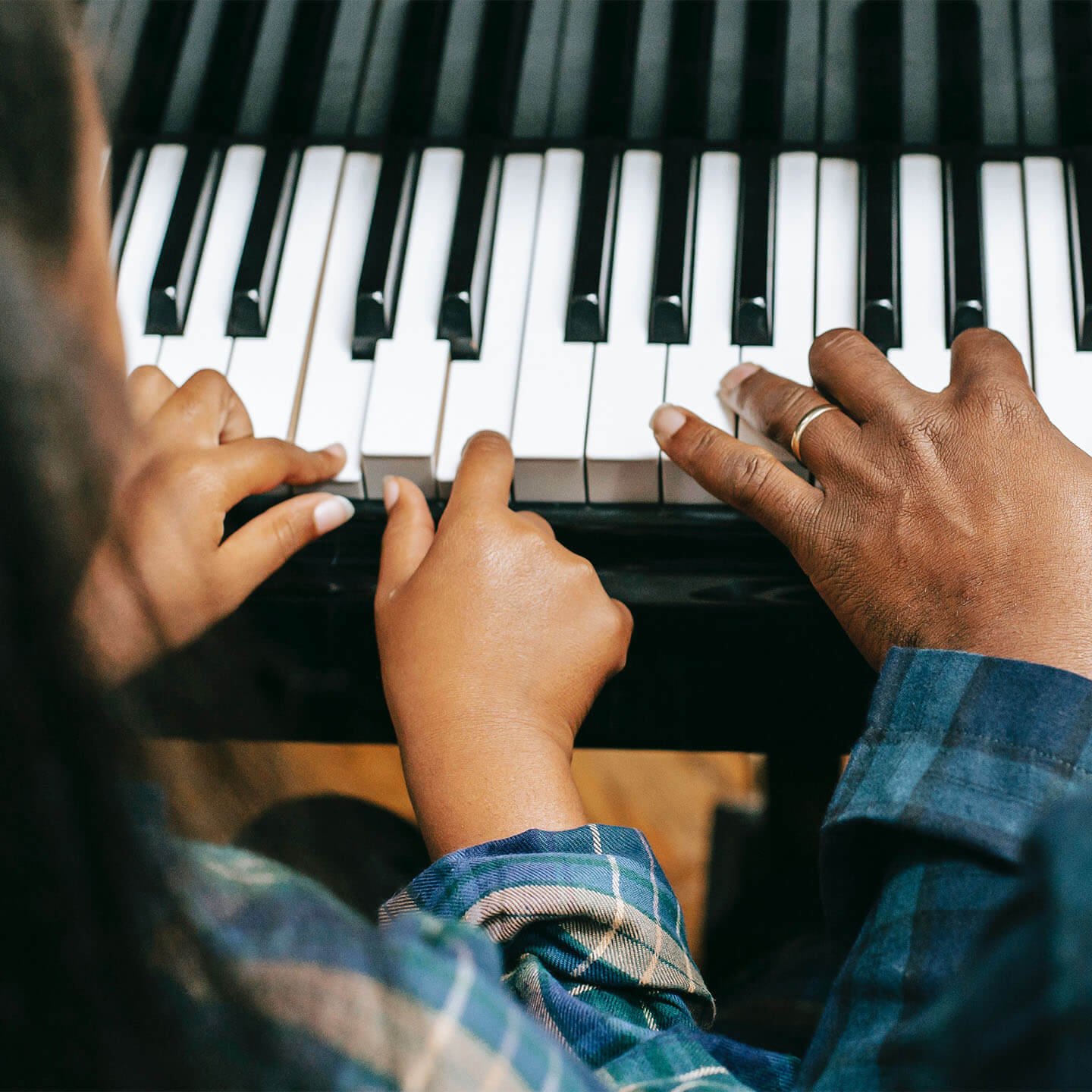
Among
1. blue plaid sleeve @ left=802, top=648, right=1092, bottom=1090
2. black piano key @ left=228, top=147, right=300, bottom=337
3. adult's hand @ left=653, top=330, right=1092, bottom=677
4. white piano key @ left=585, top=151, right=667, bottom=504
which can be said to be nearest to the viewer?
blue plaid sleeve @ left=802, top=648, right=1092, bottom=1090

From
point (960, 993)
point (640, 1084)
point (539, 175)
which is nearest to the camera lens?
point (960, 993)

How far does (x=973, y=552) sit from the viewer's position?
→ 0.85m

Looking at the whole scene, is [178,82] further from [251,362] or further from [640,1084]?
[640,1084]

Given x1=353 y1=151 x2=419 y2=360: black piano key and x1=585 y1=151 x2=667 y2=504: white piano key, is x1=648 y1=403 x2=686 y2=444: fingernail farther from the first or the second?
x1=353 y1=151 x2=419 y2=360: black piano key

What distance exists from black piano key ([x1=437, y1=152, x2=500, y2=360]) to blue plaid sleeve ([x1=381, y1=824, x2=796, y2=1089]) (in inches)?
16.8

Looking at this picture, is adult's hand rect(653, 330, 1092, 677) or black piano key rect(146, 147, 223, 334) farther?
black piano key rect(146, 147, 223, 334)

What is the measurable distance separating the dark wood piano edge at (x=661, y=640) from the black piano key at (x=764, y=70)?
38 cm

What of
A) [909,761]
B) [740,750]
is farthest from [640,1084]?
[740,750]

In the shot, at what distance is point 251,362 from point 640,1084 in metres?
0.64

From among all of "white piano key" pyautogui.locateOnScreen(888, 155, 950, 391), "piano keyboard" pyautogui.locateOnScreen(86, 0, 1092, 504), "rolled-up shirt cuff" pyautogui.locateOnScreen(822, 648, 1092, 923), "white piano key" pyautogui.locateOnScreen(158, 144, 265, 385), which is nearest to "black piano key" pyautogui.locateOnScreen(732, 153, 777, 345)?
"piano keyboard" pyautogui.locateOnScreen(86, 0, 1092, 504)

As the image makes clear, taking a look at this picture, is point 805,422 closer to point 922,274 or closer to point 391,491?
point 922,274

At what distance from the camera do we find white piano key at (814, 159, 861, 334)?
1.01 metres

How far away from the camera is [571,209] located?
1.08 metres

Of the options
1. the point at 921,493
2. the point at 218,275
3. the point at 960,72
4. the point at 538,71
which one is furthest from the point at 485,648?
the point at 960,72
